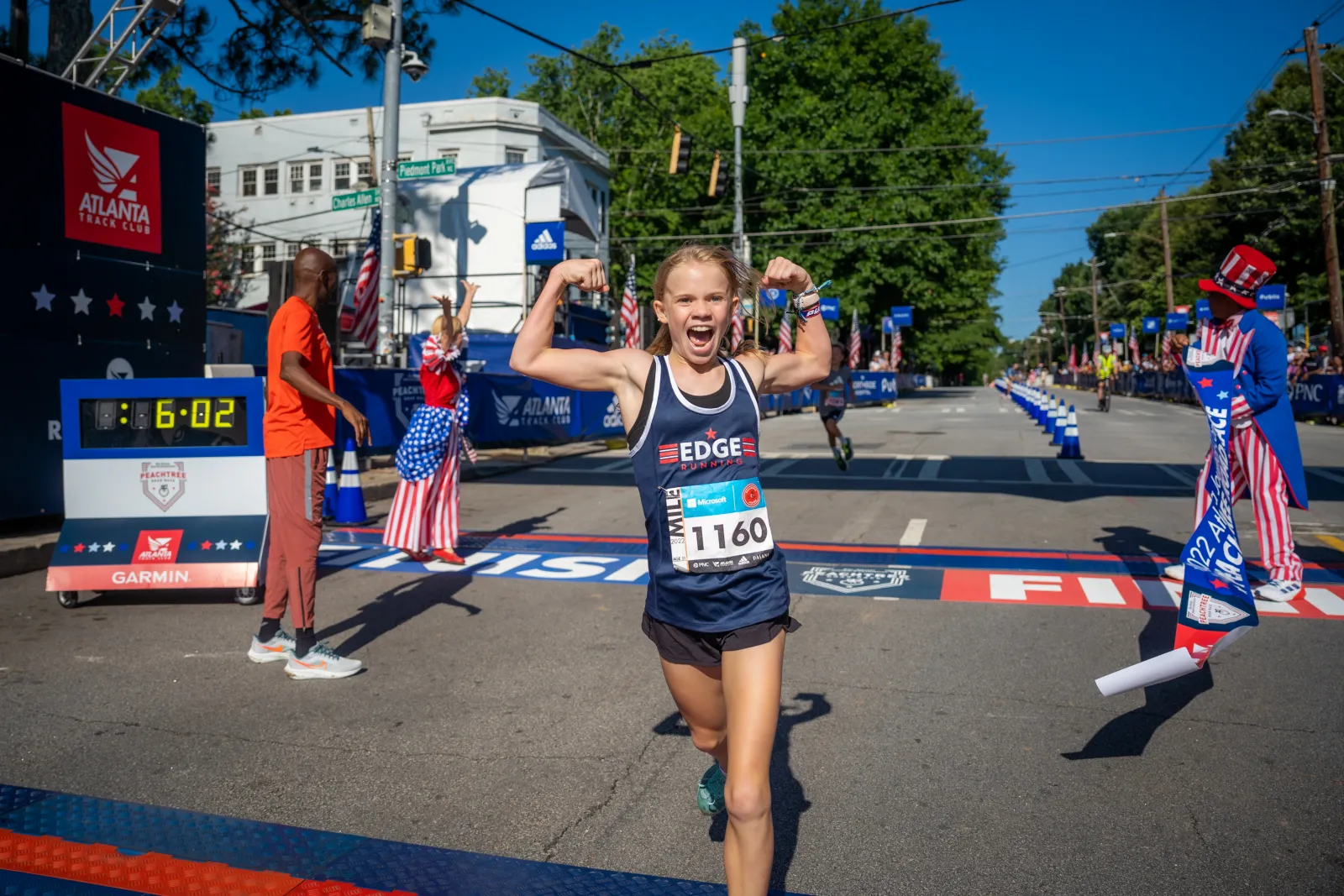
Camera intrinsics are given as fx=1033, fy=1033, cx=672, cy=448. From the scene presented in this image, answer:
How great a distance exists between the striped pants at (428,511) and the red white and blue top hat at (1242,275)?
17.4 ft

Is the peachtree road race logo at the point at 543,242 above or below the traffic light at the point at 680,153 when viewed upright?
below

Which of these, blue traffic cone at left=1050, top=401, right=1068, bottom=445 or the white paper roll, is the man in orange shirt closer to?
the white paper roll

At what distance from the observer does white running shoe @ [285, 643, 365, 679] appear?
5148 mm

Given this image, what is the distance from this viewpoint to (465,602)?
693 cm

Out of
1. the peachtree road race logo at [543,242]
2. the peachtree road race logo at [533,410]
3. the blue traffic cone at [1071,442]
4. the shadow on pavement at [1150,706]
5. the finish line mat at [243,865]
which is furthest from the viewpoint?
the peachtree road race logo at [543,242]

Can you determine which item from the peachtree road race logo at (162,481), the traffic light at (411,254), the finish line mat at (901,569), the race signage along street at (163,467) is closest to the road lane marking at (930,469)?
the finish line mat at (901,569)

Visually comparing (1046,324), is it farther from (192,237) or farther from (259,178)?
(192,237)

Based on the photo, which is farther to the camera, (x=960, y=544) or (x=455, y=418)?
(x=960, y=544)

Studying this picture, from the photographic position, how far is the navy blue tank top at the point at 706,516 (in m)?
2.76

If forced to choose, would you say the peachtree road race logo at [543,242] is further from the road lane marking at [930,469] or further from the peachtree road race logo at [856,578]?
the peachtree road race logo at [856,578]

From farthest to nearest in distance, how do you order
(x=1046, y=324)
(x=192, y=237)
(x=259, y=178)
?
(x=1046, y=324), (x=259, y=178), (x=192, y=237)

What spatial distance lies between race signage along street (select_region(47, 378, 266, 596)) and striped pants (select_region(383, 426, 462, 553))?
3.39 ft

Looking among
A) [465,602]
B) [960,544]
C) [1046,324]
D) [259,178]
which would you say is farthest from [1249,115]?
[1046,324]

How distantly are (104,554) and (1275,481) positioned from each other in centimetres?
760
